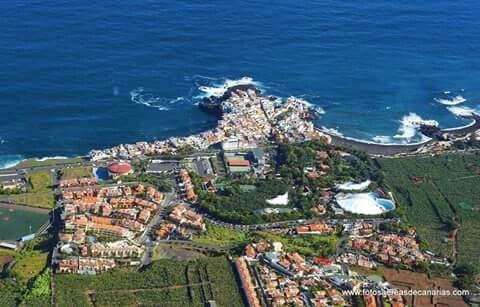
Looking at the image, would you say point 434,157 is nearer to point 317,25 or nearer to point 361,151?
point 361,151

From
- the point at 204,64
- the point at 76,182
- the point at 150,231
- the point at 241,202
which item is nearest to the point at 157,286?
the point at 150,231

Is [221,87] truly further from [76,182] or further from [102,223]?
[102,223]

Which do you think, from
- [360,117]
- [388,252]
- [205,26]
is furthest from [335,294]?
[205,26]

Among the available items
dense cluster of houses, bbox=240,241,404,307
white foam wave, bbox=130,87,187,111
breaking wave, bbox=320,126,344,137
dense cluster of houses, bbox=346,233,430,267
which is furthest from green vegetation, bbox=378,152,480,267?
white foam wave, bbox=130,87,187,111

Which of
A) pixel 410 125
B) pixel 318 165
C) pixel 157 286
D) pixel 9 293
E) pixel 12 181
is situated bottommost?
pixel 9 293

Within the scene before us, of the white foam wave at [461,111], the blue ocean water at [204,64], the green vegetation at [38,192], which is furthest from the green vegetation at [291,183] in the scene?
the white foam wave at [461,111]

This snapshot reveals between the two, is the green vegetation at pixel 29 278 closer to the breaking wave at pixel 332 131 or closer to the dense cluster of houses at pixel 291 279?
the dense cluster of houses at pixel 291 279
